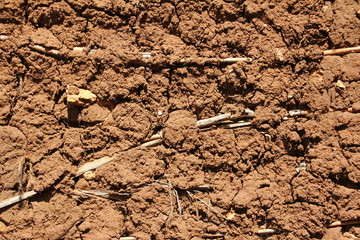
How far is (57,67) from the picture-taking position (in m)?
2.33

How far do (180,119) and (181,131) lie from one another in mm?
89

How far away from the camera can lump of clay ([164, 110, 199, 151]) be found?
8.12 ft

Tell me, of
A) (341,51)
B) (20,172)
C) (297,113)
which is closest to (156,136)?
(20,172)

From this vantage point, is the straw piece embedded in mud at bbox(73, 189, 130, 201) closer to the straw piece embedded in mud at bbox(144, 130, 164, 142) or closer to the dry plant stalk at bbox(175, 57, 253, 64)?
the straw piece embedded in mud at bbox(144, 130, 164, 142)

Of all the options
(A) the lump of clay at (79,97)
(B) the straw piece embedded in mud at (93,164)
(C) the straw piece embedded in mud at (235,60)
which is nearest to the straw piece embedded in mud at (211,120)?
(C) the straw piece embedded in mud at (235,60)

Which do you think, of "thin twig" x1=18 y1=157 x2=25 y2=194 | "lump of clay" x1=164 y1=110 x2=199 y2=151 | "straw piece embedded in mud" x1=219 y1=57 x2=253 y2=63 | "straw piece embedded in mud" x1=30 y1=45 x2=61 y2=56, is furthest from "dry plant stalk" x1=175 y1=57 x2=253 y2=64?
"thin twig" x1=18 y1=157 x2=25 y2=194

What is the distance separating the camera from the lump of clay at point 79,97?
229 cm

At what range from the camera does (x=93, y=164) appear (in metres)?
2.40

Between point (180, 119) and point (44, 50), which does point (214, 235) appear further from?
point (44, 50)

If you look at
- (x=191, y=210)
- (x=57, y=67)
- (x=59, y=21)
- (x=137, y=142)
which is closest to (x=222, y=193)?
(x=191, y=210)

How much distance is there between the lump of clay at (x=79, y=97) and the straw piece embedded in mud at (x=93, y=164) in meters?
0.41

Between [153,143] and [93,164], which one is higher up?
[153,143]

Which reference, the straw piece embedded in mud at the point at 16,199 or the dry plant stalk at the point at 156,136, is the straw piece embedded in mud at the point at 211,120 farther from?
the straw piece embedded in mud at the point at 16,199

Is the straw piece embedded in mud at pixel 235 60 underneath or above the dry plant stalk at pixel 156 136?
above
